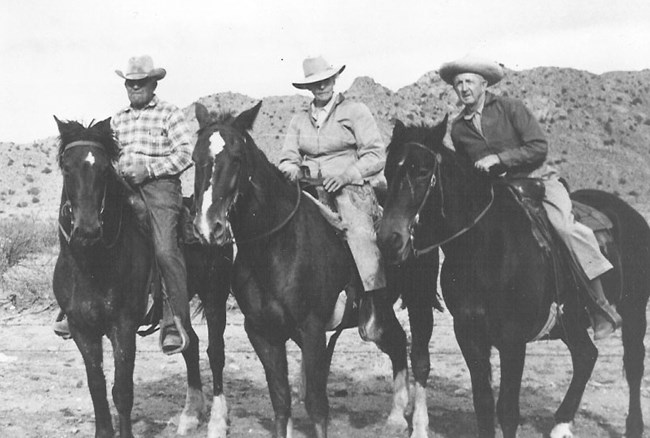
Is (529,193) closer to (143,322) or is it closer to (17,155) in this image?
(143,322)

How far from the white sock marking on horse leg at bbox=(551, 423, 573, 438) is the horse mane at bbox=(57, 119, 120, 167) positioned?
14.4ft

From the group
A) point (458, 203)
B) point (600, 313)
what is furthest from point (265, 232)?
point (600, 313)

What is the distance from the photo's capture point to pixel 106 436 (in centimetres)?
579

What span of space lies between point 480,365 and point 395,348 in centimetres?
168

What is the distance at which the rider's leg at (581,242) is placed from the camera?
5723 mm

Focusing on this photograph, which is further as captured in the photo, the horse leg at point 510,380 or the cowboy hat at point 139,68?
the cowboy hat at point 139,68

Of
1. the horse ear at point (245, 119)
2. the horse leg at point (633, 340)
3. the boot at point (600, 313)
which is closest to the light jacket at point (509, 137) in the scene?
the boot at point (600, 313)

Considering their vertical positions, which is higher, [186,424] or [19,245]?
[186,424]

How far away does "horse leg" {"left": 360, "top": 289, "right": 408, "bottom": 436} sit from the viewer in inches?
259

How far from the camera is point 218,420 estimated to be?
22.2 feet

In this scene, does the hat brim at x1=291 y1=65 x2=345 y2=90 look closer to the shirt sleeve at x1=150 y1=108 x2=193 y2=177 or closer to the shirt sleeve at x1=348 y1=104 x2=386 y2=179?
the shirt sleeve at x1=348 y1=104 x2=386 y2=179

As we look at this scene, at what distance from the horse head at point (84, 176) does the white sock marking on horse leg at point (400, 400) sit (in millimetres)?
3342

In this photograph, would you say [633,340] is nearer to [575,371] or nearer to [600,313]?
[575,371]

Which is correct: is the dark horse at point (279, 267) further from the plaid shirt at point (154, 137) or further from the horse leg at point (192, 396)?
the horse leg at point (192, 396)
